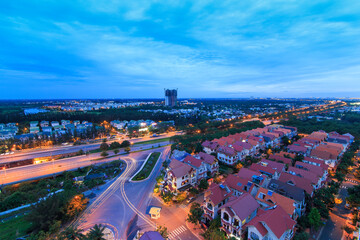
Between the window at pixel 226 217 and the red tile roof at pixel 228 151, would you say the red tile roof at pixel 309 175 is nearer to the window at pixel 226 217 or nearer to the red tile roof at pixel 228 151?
the red tile roof at pixel 228 151

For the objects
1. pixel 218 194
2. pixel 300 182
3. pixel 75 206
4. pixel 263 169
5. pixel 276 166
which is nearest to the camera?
pixel 218 194

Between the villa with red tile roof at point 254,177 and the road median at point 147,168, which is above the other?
the villa with red tile roof at point 254,177

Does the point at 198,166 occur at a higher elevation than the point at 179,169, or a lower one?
lower

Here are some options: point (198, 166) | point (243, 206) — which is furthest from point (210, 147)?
point (243, 206)

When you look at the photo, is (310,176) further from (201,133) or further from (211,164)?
(201,133)

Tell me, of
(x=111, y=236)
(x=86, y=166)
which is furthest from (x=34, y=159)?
(x=111, y=236)

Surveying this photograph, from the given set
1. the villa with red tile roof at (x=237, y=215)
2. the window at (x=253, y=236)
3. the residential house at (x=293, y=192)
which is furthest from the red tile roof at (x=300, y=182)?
the window at (x=253, y=236)
